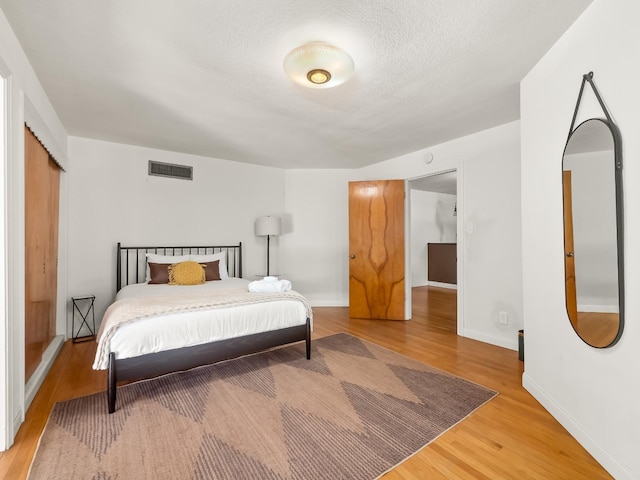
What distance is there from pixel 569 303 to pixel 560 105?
1237mm

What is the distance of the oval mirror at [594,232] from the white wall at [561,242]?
A: 0.04m

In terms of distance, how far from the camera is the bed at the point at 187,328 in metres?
1.98

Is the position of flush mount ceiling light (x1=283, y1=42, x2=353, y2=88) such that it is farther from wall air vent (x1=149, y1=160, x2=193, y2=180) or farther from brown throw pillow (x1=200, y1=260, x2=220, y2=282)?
wall air vent (x1=149, y1=160, x2=193, y2=180)

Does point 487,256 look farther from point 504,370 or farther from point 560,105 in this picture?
point 560,105

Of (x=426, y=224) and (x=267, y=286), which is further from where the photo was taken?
(x=426, y=224)

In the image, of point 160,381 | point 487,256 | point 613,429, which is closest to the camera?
point 613,429

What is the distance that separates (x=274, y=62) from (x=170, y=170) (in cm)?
277

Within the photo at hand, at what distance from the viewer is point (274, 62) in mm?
2098

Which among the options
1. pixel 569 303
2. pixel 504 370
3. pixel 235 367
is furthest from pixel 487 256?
pixel 235 367

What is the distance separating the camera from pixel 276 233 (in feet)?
15.3

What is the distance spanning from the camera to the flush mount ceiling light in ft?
6.20

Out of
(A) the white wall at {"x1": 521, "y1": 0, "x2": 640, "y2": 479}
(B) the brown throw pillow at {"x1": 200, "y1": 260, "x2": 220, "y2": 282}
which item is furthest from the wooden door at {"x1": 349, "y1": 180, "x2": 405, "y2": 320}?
(A) the white wall at {"x1": 521, "y1": 0, "x2": 640, "y2": 479}

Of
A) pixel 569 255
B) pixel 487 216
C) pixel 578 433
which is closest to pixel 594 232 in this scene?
pixel 569 255

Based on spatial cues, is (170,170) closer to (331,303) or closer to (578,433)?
(331,303)
